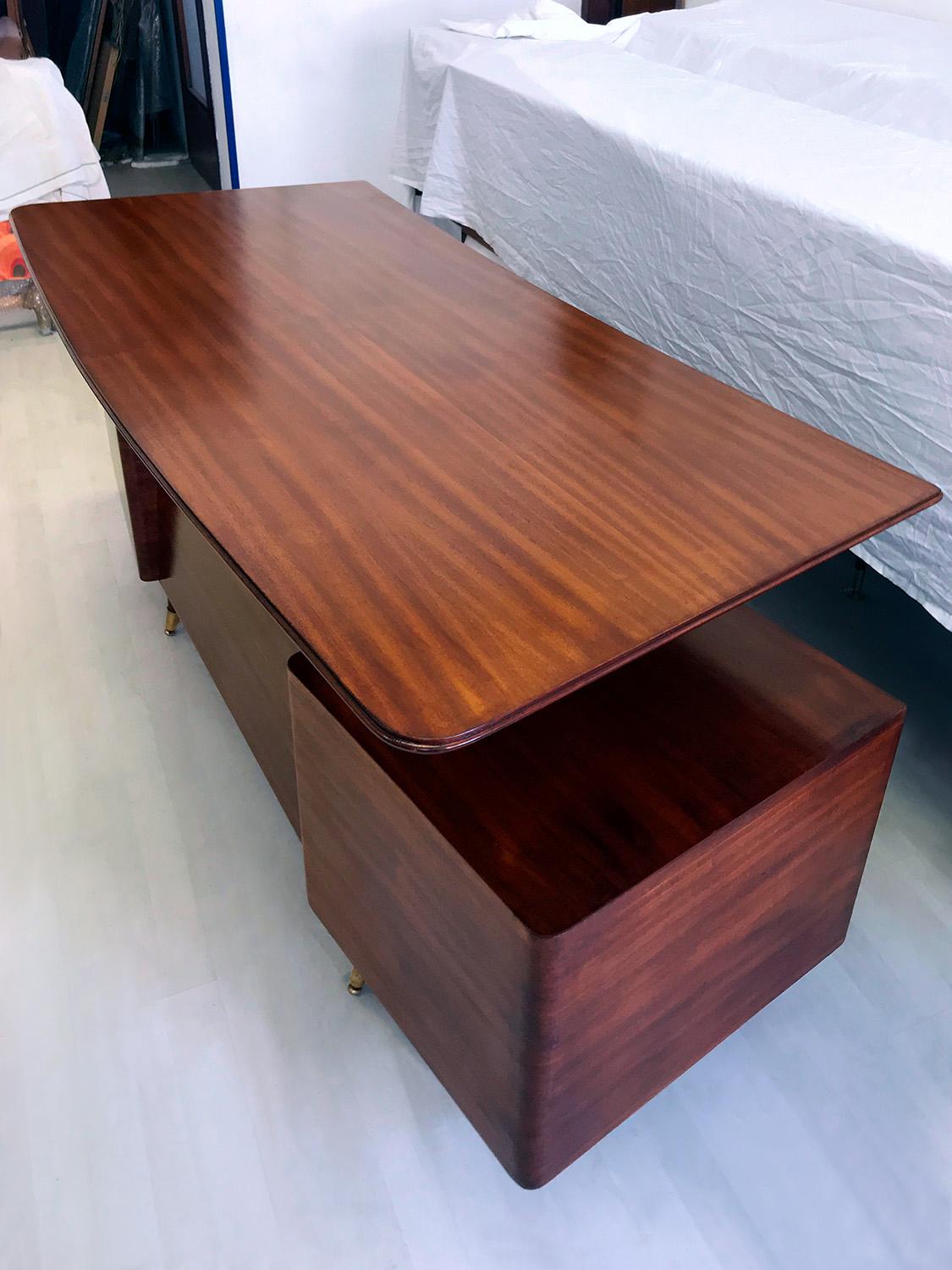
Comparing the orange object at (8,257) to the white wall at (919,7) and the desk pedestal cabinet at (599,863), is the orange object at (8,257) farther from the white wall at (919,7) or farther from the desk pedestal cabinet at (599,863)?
the desk pedestal cabinet at (599,863)

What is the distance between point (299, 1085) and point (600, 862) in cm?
51

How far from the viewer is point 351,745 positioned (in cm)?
96

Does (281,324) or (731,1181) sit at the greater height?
(281,324)

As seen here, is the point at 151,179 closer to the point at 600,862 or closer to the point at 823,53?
the point at 823,53

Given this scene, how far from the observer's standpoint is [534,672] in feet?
2.51

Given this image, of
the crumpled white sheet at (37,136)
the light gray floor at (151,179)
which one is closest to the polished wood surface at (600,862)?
the crumpled white sheet at (37,136)

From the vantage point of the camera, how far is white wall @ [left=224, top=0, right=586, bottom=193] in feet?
10.1

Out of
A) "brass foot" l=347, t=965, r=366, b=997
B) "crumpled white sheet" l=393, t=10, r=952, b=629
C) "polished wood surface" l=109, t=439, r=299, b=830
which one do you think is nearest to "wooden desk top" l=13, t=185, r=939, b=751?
"polished wood surface" l=109, t=439, r=299, b=830

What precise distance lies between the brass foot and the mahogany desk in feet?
0.21

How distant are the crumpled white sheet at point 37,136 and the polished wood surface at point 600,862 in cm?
226

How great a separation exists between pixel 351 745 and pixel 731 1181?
0.59 m

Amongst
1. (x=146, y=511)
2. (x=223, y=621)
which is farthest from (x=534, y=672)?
(x=146, y=511)

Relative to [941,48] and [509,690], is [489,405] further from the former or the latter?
[941,48]

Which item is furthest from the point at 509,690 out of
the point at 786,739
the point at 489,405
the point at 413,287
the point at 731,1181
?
the point at 413,287
